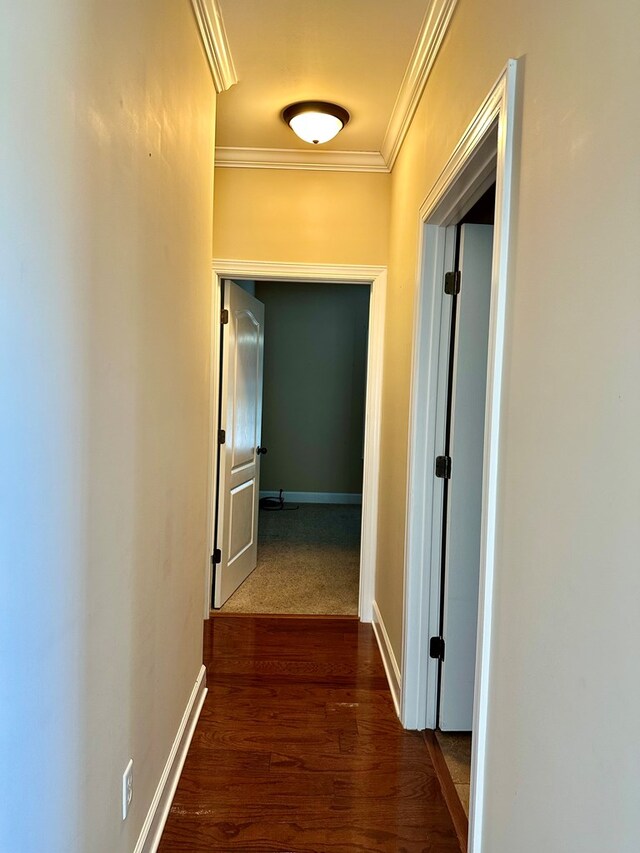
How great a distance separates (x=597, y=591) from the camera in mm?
857

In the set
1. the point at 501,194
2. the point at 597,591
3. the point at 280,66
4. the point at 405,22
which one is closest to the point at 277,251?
the point at 280,66

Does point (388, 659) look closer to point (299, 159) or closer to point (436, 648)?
point (436, 648)

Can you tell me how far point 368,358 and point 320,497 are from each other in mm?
3762

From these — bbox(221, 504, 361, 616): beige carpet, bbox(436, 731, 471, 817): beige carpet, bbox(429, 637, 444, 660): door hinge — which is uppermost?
bbox(429, 637, 444, 660): door hinge

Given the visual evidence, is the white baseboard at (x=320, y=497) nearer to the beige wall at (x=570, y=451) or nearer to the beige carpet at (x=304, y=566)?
the beige carpet at (x=304, y=566)

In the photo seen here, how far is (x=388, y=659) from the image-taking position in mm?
2707

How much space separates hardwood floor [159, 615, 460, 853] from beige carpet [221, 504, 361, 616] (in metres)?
0.60

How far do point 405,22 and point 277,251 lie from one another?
1352 mm

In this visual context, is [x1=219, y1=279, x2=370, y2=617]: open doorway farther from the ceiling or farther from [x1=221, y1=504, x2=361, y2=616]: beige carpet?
the ceiling

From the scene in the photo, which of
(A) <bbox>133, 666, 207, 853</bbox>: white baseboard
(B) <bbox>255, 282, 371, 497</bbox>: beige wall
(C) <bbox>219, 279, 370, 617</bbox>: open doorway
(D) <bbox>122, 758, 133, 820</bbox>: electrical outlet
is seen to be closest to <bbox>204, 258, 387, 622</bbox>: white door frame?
(A) <bbox>133, 666, 207, 853</bbox>: white baseboard

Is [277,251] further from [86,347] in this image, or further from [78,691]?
[78,691]

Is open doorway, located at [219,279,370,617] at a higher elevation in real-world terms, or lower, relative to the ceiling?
lower

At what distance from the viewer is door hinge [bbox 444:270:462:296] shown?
7.17 ft

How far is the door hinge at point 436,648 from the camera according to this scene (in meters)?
2.25
